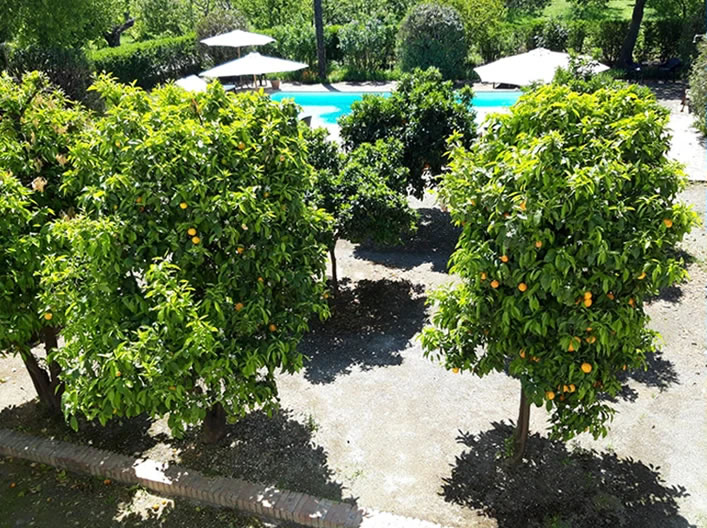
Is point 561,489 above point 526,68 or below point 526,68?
below

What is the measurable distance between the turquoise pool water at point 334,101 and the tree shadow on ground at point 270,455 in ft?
57.4

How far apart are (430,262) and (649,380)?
4777 mm

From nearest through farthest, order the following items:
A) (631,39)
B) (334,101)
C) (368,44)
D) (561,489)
Answer: (561,489)
(631,39)
(334,101)
(368,44)

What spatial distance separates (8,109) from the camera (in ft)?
21.5

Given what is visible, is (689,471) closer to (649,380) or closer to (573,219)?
(649,380)

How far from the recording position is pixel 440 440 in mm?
7250

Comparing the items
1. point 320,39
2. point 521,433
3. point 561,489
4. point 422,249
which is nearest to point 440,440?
point 521,433

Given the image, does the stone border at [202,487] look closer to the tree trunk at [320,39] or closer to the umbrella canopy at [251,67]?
the umbrella canopy at [251,67]

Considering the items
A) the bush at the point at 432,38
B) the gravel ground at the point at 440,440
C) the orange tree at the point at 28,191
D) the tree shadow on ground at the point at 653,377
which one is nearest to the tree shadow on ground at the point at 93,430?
the gravel ground at the point at 440,440

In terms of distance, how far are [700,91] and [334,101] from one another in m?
14.5

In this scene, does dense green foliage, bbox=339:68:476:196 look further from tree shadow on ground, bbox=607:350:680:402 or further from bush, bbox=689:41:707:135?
bush, bbox=689:41:707:135

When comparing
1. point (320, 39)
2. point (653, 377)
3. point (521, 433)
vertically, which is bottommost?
point (653, 377)

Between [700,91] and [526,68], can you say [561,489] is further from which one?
A: [700,91]

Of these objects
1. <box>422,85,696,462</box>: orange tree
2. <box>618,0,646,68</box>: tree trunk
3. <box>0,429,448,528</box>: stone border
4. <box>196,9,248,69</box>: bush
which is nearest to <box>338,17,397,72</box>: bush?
<box>196,9,248,69</box>: bush
